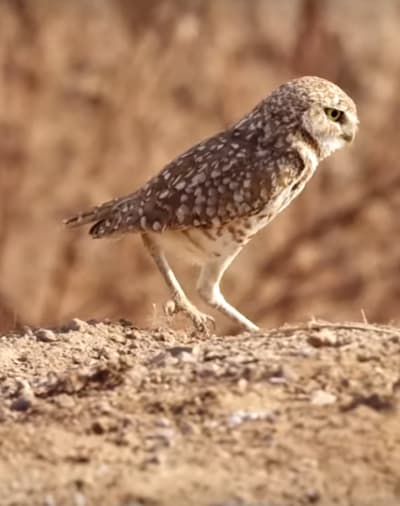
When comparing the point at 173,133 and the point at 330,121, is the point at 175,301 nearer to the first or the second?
the point at 330,121

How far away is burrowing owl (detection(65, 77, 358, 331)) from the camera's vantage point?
7.00 meters

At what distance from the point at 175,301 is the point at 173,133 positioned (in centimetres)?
939

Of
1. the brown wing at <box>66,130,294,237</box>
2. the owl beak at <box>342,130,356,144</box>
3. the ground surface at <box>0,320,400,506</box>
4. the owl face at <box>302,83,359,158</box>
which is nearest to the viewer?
the ground surface at <box>0,320,400,506</box>

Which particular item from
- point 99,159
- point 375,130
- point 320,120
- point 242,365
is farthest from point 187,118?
point 242,365

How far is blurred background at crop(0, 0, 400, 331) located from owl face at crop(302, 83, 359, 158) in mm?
8437

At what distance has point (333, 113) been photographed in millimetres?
7324

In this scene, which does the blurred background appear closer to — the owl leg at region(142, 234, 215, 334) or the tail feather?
the tail feather

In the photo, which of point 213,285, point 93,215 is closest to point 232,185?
point 213,285

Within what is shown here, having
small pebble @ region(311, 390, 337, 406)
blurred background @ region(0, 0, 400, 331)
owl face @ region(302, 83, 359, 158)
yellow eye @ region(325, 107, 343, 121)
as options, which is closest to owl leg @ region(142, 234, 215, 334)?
owl face @ region(302, 83, 359, 158)

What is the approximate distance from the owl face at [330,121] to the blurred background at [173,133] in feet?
27.7

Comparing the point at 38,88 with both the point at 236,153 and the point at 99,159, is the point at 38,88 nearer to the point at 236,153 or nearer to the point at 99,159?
the point at 99,159

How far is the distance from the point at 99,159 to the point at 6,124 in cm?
102

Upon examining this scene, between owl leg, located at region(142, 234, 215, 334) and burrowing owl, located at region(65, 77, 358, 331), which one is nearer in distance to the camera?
burrowing owl, located at region(65, 77, 358, 331)

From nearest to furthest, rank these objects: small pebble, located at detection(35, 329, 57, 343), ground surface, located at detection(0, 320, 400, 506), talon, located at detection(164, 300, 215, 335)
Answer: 1. ground surface, located at detection(0, 320, 400, 506)
2. small pebble, located at detection(35, 329, 57, 343)
3. talon, located at detection(164, 300, 215, 335)
